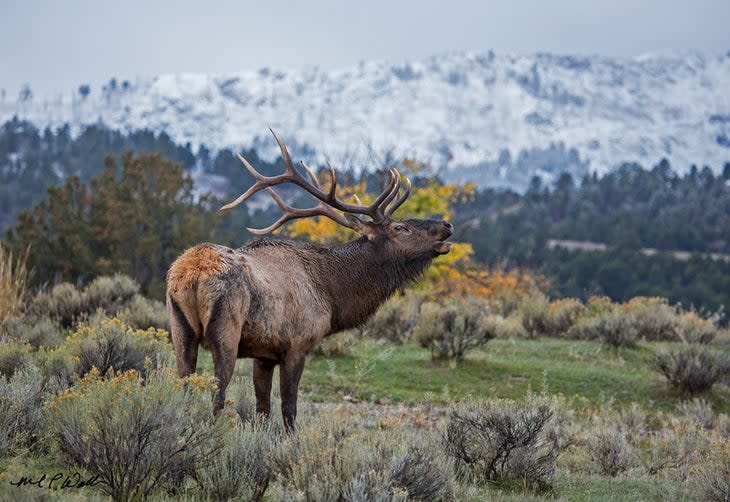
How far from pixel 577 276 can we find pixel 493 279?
20780 mm

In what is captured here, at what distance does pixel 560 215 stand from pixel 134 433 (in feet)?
215

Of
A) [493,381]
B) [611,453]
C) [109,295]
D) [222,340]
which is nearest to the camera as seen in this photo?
[222,340]

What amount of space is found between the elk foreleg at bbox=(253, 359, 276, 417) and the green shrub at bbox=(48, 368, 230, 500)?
1.93 metres

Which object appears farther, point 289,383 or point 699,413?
point 699,413

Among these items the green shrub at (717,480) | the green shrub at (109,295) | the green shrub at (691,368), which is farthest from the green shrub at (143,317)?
the green shrub at (717,480)

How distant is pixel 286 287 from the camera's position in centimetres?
732

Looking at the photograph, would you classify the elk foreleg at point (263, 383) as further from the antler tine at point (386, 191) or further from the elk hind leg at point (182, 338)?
the antler tine at point (386, 191)

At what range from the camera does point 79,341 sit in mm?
8484

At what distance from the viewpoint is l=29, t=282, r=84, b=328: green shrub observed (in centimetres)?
1315

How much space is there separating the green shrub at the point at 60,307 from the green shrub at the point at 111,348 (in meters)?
4.55

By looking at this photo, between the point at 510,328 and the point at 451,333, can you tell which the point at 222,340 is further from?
the point at 510,328

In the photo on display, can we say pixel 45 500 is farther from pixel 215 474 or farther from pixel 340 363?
pixel 340 363

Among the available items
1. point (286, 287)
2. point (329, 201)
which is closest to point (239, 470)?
point (286, 287)

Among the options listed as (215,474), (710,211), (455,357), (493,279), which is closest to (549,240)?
(710,211)
